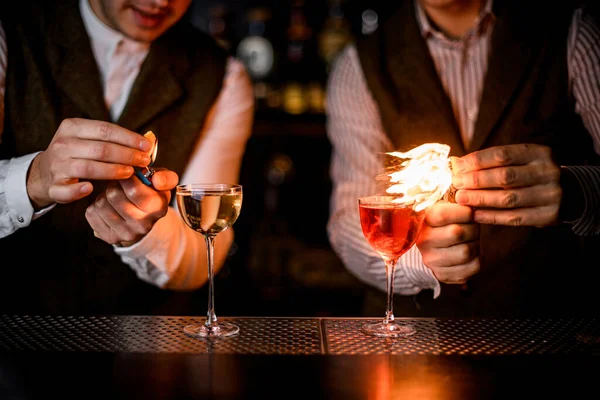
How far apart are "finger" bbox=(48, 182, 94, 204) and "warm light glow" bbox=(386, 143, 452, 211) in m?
0.66

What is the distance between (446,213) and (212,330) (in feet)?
1.84

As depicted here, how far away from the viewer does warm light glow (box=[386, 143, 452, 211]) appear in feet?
4.16

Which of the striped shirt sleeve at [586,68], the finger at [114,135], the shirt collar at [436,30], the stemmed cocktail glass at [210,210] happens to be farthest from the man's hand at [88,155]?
the striped shirt sleeve at [586,68]

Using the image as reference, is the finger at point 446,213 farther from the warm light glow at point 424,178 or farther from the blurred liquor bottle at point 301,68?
the blurred liquor bottle at point 301,68

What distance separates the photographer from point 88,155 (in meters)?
1.33

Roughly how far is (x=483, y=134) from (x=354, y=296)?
1695 millimetres

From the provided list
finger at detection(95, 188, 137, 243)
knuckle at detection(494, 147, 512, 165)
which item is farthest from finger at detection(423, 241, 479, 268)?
finger at detection(95, 188, 137, 243)

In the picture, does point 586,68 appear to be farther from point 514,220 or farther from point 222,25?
point 222,25

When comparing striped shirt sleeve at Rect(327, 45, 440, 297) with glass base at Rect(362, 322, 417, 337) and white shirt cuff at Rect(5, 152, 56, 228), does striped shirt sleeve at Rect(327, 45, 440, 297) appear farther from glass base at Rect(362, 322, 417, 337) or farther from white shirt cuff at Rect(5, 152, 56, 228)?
white shirt cuff at Rect(5, 152, 56, 228)

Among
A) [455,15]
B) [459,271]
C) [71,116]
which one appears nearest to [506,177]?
[459,271]

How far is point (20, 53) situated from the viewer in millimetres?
1977

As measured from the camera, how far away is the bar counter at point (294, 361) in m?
0.92

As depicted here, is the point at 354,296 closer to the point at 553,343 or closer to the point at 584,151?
the point at 584,151

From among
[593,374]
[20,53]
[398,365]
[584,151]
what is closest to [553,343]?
[593,374]
